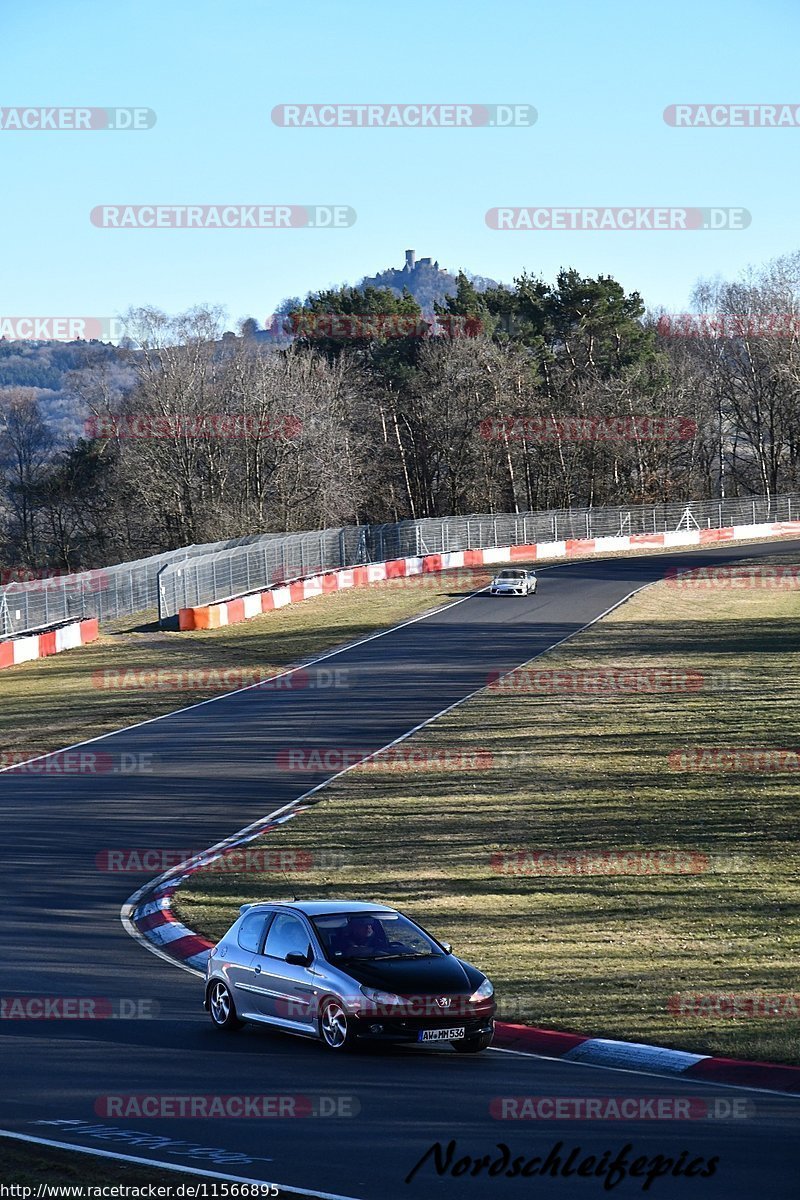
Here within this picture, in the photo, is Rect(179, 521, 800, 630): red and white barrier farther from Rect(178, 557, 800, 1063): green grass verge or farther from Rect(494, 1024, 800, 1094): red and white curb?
Rect(494, 1024, 800, 1094): red and white curb

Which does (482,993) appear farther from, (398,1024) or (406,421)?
(406,421)

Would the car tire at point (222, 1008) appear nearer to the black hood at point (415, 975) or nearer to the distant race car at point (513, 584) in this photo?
the black hood at point (415, 975)

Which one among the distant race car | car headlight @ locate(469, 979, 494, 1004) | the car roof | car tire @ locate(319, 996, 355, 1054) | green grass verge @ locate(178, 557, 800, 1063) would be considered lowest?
green grass verge @ locate(178, 557, 800, 1063)

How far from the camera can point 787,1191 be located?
782 cm

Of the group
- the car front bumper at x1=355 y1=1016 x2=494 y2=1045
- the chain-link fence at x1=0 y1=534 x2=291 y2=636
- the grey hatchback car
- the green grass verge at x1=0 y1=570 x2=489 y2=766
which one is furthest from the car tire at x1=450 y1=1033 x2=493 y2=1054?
the chain-link fence at x1=0 y1=534 x2=291 y2=636

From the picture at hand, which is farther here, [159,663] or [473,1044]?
[159,663]

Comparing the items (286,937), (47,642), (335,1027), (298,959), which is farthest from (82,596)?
(335,1027)

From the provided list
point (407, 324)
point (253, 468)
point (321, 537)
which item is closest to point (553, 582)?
point (321, 537)

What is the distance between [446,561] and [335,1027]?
53811 mm

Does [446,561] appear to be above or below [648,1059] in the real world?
above

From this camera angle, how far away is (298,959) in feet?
39.5

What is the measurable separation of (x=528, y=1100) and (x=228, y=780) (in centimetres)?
1618

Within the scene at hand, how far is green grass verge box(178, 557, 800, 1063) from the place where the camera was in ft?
44.4

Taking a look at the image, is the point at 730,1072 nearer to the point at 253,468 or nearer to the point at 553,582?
the point at 553,582
